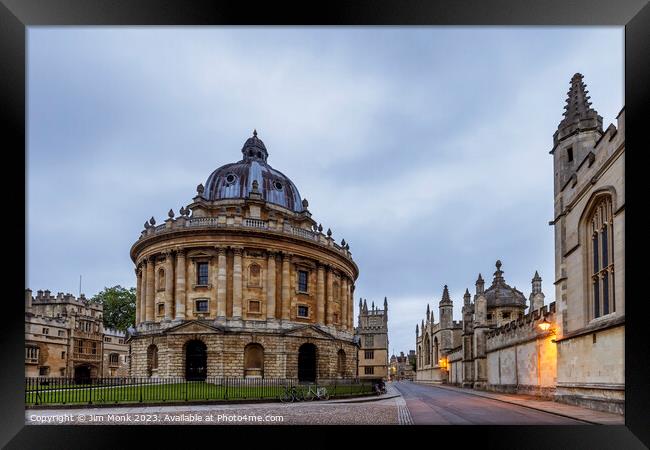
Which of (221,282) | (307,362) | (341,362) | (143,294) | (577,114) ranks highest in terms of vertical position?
(577,114)

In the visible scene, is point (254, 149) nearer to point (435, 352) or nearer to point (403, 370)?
point (435, 352)

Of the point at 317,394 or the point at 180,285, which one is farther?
the point at 180,285

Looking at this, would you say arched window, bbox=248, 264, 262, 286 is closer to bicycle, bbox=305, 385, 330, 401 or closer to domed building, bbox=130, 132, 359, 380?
domed building, bbox=130, 132, 359, 380

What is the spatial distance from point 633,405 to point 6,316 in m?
12.1

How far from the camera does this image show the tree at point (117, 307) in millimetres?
49062

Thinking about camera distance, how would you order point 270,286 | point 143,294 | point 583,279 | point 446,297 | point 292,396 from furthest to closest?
point 446,297, point 143,294, point 270,286, point 292,396, point 583,279

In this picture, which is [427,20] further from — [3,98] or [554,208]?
[554,208]

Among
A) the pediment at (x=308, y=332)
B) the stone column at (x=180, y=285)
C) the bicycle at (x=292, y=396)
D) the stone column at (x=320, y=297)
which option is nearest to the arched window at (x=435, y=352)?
the stone column at (x=320, y=297)

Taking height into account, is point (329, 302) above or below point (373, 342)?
above

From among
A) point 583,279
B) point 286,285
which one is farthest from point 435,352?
point 583,279

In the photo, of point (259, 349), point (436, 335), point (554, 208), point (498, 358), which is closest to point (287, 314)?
point (259, 349)

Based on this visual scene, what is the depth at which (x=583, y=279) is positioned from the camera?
55.8 feet

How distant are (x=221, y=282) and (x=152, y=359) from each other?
24.9ft

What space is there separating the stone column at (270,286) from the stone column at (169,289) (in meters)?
6.75
